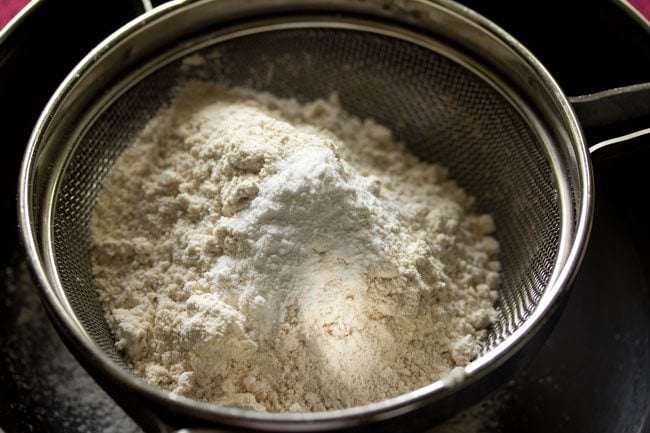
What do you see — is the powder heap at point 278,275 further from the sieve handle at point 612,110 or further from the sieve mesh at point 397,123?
the sieve handle at point 612,110

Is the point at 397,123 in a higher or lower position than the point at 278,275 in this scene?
higher

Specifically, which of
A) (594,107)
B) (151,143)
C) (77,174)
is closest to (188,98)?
(151,143)

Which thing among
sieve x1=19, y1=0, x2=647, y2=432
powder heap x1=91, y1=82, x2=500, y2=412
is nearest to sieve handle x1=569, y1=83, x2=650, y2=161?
sieve x1=19, y1=0, x2=647, y2=432

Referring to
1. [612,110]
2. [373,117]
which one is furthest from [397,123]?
[612,110]

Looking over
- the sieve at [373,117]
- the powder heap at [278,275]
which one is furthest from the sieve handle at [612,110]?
the powder heap at [278,275]

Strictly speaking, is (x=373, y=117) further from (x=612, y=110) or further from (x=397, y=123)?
(x=612, y=110)

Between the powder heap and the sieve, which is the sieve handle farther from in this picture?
the powder heap

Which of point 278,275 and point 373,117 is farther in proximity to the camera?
point 373,117
